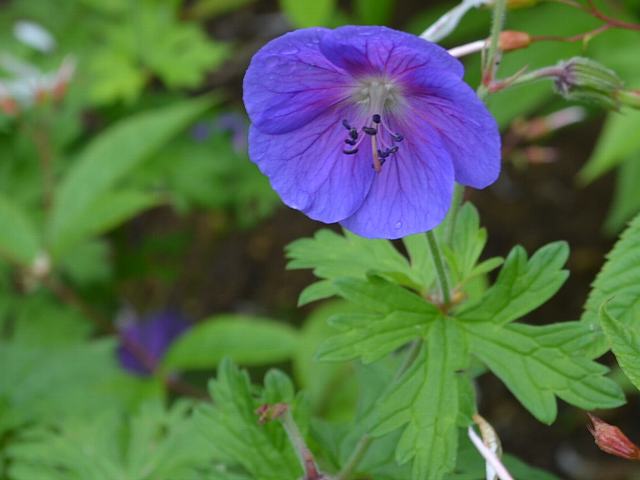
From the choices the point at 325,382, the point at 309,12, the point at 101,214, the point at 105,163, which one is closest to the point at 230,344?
the point at 325,382

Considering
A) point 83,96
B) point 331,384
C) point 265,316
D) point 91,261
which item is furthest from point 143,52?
point 331,384

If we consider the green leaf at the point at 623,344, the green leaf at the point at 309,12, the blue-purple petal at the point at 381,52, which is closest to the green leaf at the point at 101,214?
the green leaf at the point at 309,12

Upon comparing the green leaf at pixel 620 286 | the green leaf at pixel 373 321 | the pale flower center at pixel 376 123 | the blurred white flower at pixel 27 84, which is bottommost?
the green leaf at pixel 620 286

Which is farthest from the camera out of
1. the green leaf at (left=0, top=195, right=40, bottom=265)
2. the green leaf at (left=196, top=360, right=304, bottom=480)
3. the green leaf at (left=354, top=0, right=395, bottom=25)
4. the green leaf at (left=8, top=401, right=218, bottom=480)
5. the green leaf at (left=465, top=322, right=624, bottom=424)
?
the green leaf at (left=354, top=0, right=395, bottom=25)

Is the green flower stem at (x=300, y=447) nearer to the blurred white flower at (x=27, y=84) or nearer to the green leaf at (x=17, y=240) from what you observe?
the green leaf at (x=17, y=240)

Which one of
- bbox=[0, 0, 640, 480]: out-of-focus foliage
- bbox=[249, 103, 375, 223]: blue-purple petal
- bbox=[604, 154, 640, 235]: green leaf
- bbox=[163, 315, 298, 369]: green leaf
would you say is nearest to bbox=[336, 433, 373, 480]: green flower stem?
bbox=[0, 0, 640, 480]: out-of-focus foliage

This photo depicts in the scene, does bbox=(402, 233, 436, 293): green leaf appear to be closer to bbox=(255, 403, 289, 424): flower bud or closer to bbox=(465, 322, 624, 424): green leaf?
bbox=(465, 322, 624, 424): green leaf
